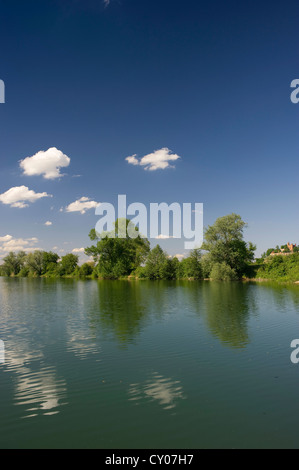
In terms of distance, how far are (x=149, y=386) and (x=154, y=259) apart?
79914 mm

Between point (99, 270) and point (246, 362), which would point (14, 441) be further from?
point (99, 270)

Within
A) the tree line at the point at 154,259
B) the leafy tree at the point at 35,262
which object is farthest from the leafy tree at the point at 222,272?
the leafy tree at the point at 35,262

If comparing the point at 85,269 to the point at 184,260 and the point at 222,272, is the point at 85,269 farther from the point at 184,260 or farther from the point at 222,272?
the point at 222,272

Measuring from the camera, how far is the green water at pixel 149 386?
21.1 feet

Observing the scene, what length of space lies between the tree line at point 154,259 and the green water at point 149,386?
52300 mm

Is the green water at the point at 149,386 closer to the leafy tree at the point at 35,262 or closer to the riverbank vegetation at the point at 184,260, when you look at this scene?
the riverbank vegetation at the point at 184,260

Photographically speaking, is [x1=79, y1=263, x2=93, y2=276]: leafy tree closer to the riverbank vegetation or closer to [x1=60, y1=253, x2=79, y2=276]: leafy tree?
the riverbank vegetation

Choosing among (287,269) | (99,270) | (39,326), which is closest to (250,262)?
(287,269)

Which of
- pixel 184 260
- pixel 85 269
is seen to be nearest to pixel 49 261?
pixel 85 269

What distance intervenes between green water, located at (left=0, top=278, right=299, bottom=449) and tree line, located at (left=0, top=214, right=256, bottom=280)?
52.3 meters

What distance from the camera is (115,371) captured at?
1032cm

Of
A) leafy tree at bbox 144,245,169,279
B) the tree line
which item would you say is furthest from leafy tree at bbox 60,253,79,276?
leafy tree at bbox 144,245,169,279

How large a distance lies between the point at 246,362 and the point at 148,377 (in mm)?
4189

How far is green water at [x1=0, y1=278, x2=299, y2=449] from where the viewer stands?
21.1ft
